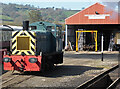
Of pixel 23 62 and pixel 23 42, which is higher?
pixel 23 42

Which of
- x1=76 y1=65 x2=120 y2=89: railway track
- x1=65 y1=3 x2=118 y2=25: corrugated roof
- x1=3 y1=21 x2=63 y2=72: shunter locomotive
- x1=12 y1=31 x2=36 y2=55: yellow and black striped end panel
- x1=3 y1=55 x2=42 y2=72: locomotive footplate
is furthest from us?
x1=65 y1=3 x2=118 y2=25: corrugated roof

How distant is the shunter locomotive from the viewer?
454 inches

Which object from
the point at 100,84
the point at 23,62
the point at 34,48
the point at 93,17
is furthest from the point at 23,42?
the point at 93,17

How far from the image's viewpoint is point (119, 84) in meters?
9.98

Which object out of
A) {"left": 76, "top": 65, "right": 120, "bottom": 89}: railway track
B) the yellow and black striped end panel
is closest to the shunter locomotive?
the yellow and black striped end panel

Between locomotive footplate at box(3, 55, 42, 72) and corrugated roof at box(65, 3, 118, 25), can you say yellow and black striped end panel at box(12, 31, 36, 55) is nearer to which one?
locomotive footplate at box(3, 55, 42, 72)

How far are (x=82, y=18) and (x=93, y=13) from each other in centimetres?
153

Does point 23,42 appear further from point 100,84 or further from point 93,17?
point 93,17

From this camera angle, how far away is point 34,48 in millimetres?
12094

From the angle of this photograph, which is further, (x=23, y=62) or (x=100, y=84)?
(x=23, y=62)

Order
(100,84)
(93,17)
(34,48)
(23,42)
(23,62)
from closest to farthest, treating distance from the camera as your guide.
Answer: (100,84)
(23,62)
(34,48)
(23,42)
(93,17)

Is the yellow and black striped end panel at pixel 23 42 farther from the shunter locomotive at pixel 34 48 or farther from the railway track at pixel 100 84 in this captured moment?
the railway track at pixel 100 84

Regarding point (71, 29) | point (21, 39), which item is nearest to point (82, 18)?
point (71, 29)

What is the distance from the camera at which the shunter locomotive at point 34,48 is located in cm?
1153
